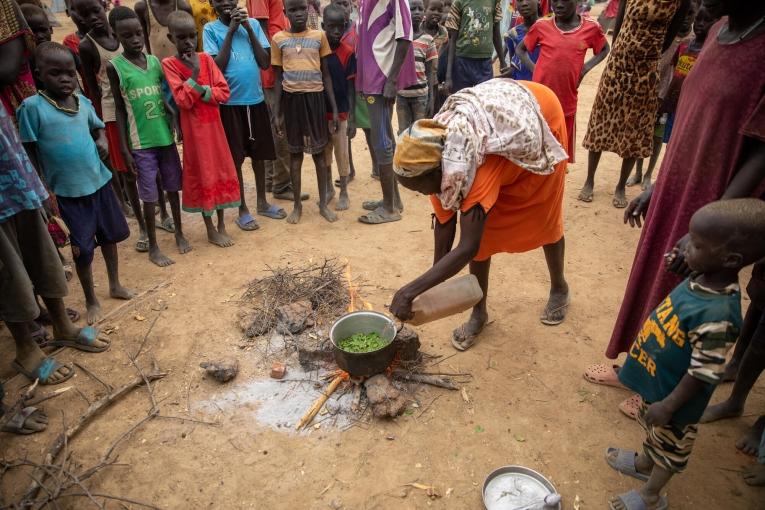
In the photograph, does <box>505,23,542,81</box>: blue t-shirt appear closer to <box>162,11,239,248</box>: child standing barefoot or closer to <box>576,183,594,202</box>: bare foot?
<box>576,183,594,202</box>: bare foot

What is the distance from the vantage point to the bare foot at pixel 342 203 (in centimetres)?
Result: 512

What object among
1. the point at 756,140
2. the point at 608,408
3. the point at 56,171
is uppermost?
the point at 756,140

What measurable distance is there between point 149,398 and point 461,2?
4.89 m

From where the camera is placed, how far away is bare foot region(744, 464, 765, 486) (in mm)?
2174

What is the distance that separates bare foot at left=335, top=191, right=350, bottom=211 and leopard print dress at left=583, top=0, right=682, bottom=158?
241 centimetres

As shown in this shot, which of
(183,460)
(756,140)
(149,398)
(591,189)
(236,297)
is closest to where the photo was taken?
(756,140)

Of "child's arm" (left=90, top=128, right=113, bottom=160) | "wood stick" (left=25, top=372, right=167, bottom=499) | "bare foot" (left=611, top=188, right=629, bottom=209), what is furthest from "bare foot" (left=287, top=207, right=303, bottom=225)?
"bare foot" (left=611, top=188, right=629, bottom=209)

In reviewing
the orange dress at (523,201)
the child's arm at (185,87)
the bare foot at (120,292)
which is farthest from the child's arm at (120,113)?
the orange dress at (523,201)

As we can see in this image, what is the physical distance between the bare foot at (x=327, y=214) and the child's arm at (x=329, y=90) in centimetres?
75

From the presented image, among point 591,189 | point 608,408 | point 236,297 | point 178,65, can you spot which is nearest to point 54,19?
point 178,65

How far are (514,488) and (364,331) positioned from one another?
1151 mm

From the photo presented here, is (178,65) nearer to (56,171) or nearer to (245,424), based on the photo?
(56,171)

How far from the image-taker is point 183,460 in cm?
243

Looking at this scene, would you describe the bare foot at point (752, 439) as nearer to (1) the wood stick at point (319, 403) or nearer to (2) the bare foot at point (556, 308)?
(2) the bare foot at point (556, 308)
